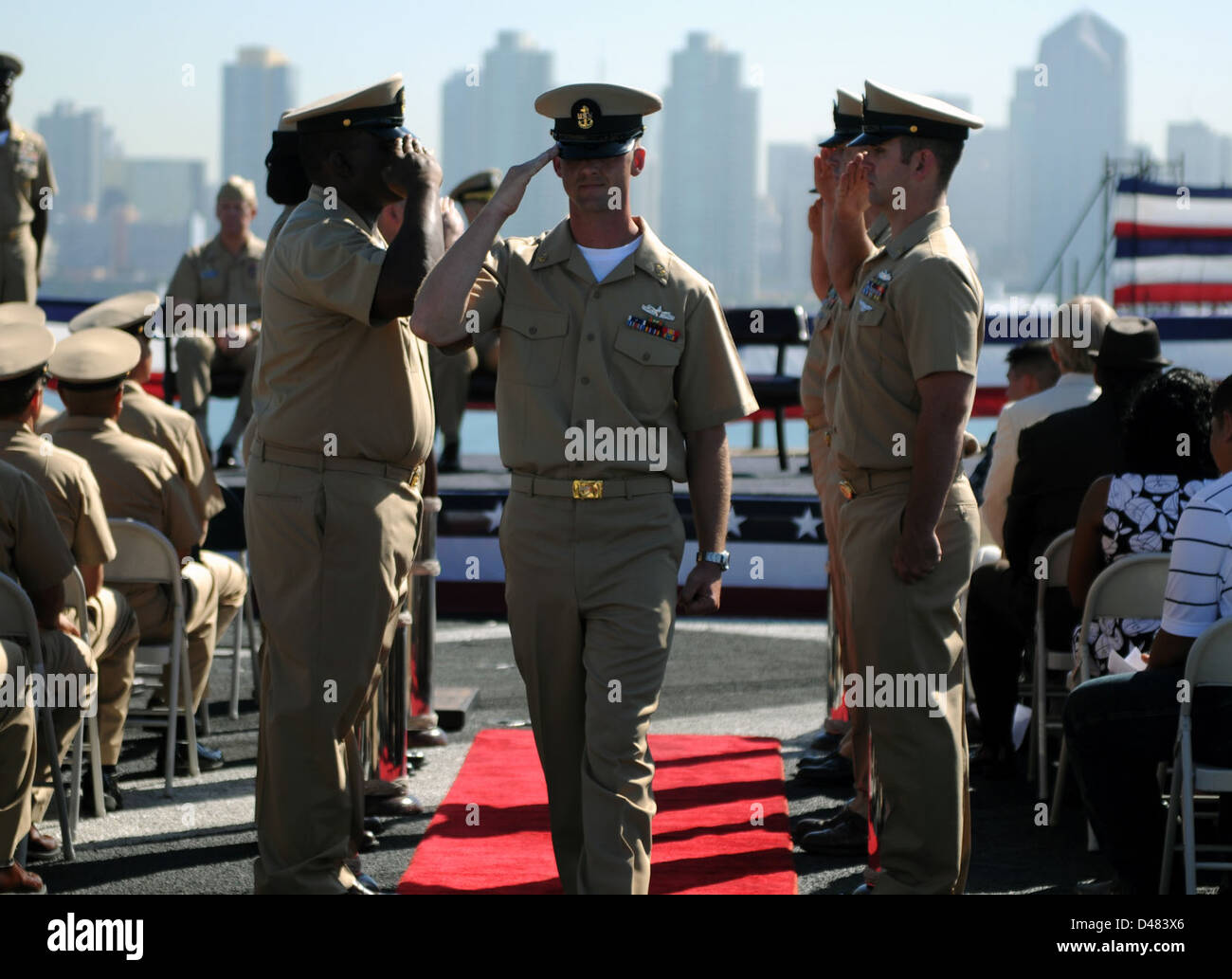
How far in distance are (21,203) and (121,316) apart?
3287mm

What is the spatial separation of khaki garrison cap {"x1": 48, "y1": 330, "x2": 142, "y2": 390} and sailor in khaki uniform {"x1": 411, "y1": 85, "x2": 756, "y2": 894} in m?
2.35

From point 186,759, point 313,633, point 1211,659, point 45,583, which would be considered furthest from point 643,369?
point 186,759

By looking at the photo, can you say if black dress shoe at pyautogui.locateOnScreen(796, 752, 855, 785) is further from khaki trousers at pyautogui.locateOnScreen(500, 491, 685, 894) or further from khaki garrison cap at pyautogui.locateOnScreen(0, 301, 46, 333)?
khaki garrison cap at pyautogui.locateOnScreen(0, 301, 46, 333)

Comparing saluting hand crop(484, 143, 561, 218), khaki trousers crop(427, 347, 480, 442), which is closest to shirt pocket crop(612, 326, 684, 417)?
saluting hand crop(484, 143, 561, 218)

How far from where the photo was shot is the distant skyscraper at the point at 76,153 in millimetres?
114625

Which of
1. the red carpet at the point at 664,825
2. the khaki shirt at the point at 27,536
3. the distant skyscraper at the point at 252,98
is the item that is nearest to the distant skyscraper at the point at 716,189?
the distant skyscraper at the point at 252,98

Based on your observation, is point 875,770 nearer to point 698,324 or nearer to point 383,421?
point 698,324

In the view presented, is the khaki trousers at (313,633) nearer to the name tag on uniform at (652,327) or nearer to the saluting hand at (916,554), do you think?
the name tag on uniform at (652,327)

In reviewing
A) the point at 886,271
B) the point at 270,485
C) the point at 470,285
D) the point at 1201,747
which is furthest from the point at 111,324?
the point at 1201,747

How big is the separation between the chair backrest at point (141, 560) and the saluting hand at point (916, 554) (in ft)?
9.50

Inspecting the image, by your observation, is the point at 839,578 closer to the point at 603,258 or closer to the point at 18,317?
the point at 603,258

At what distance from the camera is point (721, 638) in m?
9.41

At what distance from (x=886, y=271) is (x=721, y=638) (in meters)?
5.51

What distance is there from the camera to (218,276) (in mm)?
11344
